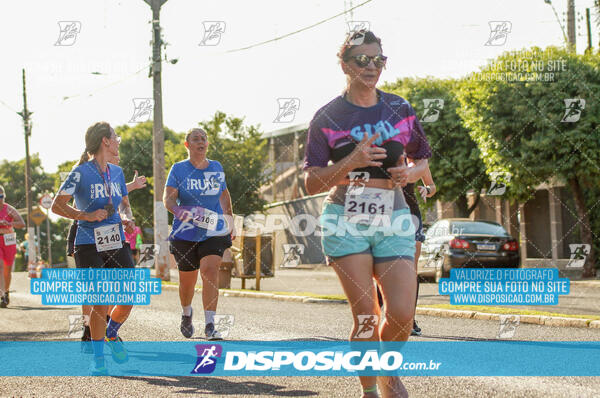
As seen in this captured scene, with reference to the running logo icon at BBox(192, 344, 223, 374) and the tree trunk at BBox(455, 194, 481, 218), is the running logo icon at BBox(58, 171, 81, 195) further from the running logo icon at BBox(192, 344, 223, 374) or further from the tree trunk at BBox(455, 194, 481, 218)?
the tree trunk at BBox(455, 194, 481, 218)

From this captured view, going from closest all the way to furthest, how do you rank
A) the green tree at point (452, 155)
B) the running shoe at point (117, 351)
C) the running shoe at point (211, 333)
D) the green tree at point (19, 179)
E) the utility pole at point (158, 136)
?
the running shoe at point (117, 351), the running shoe at point (211, 333), the utility pole at point (158, 136), the green tree at point (452, 155), the green tree at point (19, 179)

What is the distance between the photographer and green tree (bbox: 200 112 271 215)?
3136cm

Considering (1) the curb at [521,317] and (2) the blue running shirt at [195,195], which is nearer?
(2) the blue running shirt at [195,195]

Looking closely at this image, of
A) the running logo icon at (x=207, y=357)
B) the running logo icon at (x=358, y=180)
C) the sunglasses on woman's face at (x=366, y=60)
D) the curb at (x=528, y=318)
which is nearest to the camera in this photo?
the running logo icon at (x=358, y=180)

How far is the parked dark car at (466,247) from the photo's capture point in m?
18.4

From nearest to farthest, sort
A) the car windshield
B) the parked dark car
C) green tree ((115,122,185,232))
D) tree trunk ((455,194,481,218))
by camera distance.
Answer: the parked dark car
the car windshield
tree trunk ((455,194,481,218))
green tree ((115,122,185,232))

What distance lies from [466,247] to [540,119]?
179 inches

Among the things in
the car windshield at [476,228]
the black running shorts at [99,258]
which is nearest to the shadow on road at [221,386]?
the black running shorts at [99,258]

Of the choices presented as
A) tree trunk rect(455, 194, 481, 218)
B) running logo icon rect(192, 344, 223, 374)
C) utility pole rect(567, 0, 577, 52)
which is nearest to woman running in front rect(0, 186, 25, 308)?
running logo icon rect(192, 344, 223, 374)

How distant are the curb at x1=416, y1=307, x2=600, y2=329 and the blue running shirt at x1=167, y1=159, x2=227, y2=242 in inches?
155

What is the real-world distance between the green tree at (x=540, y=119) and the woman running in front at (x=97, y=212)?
1561 centimetres

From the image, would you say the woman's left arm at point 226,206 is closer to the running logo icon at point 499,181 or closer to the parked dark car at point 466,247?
the parked dark car at point 466,247

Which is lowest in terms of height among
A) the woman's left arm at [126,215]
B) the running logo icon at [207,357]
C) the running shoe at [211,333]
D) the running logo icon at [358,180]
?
the running logo icon at [207,357]

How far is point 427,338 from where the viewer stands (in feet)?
26.2
